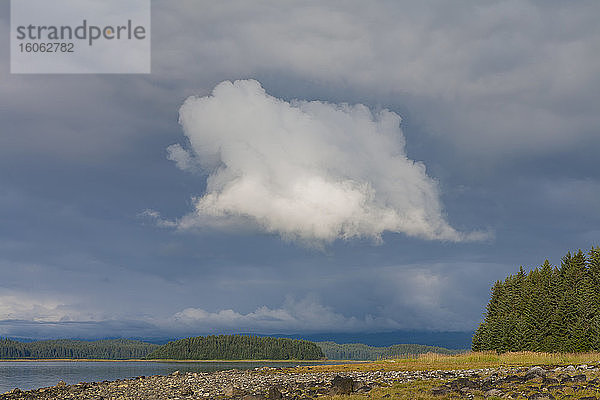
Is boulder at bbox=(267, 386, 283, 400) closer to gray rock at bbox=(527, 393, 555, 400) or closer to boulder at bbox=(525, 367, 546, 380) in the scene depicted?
gray rock at bbox=(527, 393, 555, 400)

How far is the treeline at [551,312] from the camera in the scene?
83000mm

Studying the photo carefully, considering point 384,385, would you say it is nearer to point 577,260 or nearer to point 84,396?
point 84,396

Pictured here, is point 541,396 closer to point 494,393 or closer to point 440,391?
point 494,393

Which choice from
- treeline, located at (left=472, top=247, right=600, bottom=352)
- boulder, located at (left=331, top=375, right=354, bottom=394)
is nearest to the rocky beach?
boulder, located at (left=331, top=375, right=354, bottom=394)

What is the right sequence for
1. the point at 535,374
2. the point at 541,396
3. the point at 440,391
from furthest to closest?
the point at 535,374, the point at 440,391, the point at 541,396

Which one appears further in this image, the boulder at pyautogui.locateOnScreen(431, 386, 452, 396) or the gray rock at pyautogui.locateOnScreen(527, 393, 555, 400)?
the boulder at pyautogui.locateOnScreen(431, 386, 452, 396)

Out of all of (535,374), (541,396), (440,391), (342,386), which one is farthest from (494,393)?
(342,386)

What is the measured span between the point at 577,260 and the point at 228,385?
73454 millimetres

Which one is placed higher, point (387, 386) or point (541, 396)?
point (541, 396)

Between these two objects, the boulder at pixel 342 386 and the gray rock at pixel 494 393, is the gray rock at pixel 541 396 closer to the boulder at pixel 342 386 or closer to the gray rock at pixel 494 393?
the gray rock at pixel 494 393

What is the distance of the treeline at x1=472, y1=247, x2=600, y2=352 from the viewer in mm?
83000

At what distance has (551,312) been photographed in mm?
89812

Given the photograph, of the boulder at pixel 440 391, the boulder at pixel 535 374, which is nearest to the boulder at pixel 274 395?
the boulder at pixel 440 391

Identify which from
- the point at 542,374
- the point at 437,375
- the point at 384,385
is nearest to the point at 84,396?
the point at 384,385
